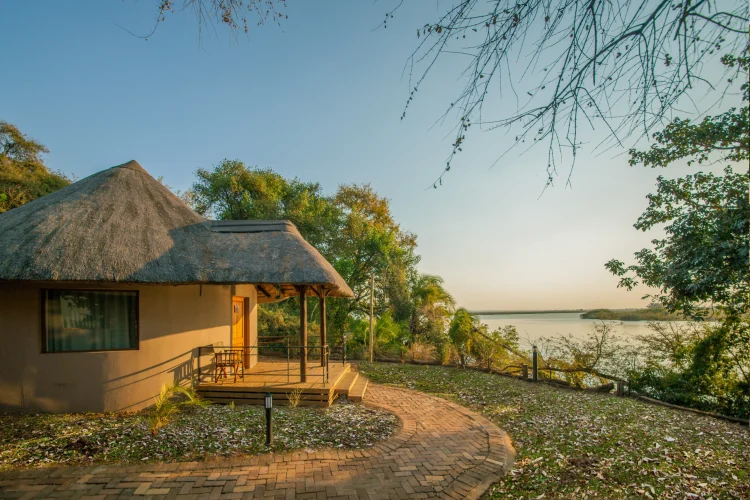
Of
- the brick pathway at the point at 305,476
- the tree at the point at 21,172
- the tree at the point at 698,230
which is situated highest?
the tree at the point at 21,172

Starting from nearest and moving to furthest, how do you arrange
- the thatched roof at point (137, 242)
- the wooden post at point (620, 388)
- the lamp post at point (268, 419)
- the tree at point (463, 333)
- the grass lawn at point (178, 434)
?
1. the grass lawn at point (178, 434)
2. the lamp post at point (268, 419)
3. the thatched roof at point (137, 242)
4. the wooden post at point (620, 388)
5. the tree at point (463, 333)

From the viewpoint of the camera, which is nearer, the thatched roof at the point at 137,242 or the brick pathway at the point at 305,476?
the brick pathway at the point at 305,476

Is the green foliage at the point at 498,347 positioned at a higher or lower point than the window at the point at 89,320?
lower

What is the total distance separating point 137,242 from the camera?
25.6ft

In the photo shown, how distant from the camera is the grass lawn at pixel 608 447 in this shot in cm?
458

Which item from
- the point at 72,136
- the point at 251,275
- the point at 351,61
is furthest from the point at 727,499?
the point at 72,136

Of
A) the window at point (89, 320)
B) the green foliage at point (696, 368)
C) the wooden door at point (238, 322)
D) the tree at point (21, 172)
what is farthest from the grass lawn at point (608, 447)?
the tree at point (21, 172)

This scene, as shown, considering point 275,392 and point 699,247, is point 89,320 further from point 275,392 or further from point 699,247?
point 699,247

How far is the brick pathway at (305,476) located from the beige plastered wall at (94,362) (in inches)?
107

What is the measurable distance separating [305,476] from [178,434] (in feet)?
8.21

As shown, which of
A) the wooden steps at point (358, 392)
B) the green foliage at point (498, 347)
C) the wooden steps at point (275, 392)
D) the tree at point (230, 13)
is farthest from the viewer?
the green foliage at point (498, 347)

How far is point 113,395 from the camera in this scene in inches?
291

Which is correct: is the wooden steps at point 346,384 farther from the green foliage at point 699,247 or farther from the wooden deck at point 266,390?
the green foliage at point 699,247

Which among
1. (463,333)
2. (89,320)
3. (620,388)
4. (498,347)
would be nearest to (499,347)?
(498,347)
